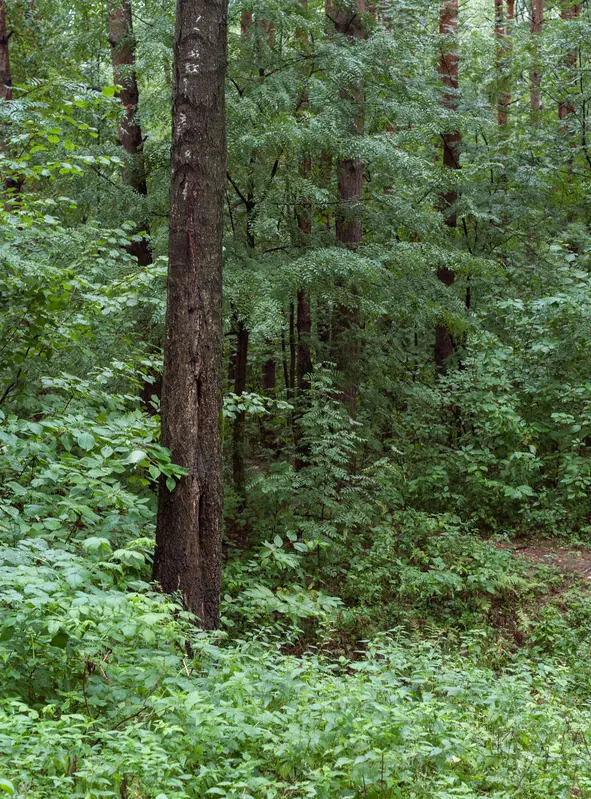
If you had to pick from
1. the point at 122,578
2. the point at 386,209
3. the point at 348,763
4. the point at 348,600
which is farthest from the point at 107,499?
the point at 386,209

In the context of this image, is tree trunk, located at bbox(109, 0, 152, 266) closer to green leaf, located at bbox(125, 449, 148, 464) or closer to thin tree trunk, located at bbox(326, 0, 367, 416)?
thin tree trunk, located at bbox(326, 0, 367, 416)

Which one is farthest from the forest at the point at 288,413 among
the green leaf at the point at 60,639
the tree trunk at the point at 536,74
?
the tree trunk at the point at 536,74

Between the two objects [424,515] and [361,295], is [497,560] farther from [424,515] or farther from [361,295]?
[361,295]

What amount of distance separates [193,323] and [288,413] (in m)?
7.93

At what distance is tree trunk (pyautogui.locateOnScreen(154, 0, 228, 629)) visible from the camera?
5.32m

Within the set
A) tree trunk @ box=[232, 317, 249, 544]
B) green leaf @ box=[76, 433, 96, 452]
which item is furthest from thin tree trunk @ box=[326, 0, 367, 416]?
green leaf @ box=[76, 433, 96, 452]

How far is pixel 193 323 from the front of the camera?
17.6ft

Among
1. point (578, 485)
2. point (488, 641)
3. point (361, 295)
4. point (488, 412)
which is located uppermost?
point (361, 295)

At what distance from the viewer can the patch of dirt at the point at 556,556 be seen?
8.84 metres

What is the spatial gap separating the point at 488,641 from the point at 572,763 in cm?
364

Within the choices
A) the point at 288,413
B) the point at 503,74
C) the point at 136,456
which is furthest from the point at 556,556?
the point at 503,74

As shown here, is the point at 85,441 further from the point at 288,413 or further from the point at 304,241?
the point at 288,413

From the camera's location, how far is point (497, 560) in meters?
8.80

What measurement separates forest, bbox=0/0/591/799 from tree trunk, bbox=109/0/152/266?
0.18 ft
